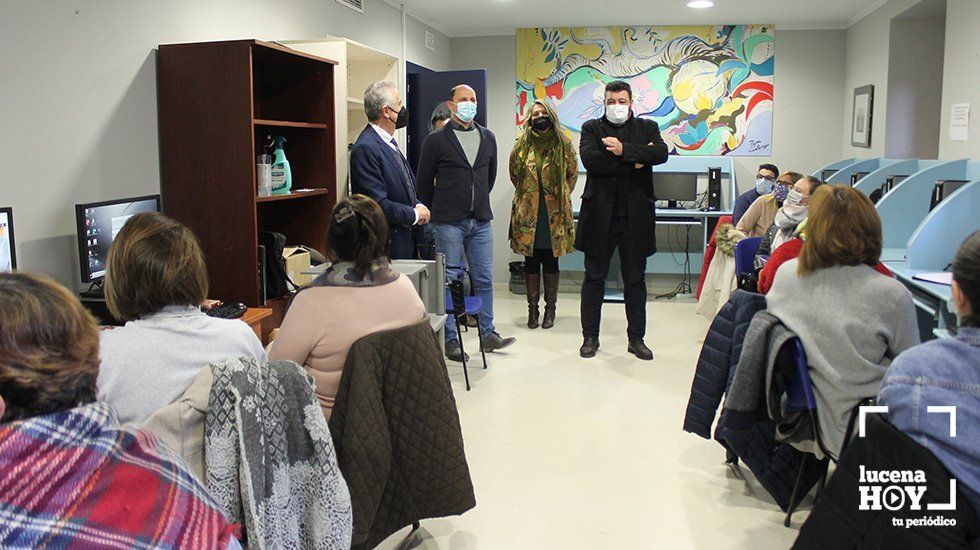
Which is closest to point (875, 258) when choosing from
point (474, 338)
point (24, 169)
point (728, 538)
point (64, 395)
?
point (728, 538)

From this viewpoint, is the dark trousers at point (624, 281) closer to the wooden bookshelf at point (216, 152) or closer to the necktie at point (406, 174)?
the necktie at point (406, 174)

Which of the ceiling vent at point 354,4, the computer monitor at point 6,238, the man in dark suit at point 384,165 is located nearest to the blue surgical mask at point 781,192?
the man in dark suit at point 384,165

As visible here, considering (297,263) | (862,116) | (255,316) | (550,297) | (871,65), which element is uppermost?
(871,65)

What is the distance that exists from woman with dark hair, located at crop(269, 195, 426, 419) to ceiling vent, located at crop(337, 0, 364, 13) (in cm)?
327

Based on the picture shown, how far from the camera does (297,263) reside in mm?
3752

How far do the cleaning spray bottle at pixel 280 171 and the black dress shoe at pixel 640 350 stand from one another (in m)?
2.25

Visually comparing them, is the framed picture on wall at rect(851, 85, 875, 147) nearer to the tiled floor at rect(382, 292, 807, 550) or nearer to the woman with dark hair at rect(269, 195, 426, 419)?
the tiled floor at rect(382, 292, 807, 550)

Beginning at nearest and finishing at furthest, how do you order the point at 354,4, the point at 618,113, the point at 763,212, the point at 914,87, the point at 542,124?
the point at 618,113 → the point at 763,212 → the point at 542,124 → the point at 354,4 → the point at 914,87

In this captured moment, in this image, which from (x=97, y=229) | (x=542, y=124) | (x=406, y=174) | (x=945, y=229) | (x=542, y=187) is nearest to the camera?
(x=97, y=229)

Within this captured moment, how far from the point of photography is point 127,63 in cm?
313

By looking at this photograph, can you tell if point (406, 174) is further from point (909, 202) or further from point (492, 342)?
point (909, 202)

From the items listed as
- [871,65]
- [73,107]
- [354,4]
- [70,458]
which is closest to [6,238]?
[73,107]

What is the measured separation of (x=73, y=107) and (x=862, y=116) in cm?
559

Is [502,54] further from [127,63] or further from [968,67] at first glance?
[127,63]
